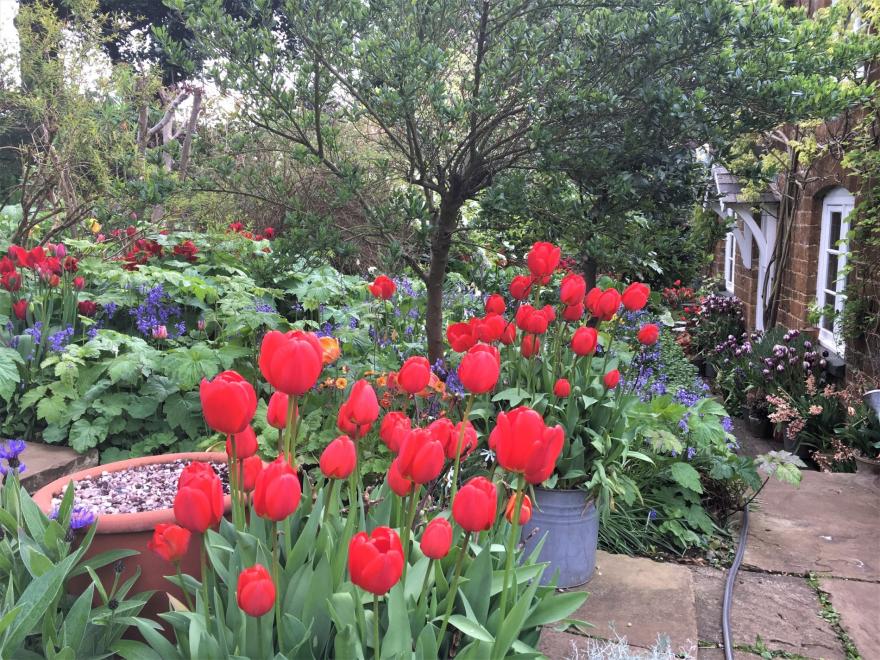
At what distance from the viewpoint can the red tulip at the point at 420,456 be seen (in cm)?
110

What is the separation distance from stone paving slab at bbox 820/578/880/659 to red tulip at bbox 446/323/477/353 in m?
1.76

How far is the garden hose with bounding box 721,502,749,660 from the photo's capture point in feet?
7.93

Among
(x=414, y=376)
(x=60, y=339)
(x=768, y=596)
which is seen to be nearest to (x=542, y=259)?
(x=414, y=376)

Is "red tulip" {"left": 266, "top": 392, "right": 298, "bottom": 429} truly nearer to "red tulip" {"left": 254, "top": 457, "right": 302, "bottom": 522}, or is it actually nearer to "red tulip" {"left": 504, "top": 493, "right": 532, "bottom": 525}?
"red tulip" {"left": 254, "top": 457, "right": 302, "bottom": 522}

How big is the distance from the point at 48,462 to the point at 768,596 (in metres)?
2.92

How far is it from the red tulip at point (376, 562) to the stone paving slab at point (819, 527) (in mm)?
2637

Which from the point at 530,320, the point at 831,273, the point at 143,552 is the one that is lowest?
the point at 143,552

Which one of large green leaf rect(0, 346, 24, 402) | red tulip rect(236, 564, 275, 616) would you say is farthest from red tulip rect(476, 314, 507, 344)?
large green leaf rect(0, 346, 24, 402)

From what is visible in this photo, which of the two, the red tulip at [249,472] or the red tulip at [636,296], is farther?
the red tulip at [636,296]

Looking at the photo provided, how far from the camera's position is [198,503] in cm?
107

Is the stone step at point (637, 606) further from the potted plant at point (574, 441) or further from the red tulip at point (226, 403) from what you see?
the red tulip at point (226, 403)

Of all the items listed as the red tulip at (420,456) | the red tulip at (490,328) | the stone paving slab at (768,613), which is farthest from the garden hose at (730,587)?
the red tulip at (420,456)

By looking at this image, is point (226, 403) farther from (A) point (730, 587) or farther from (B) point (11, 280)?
(B) point (11, 280)

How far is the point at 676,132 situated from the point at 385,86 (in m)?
1.12
